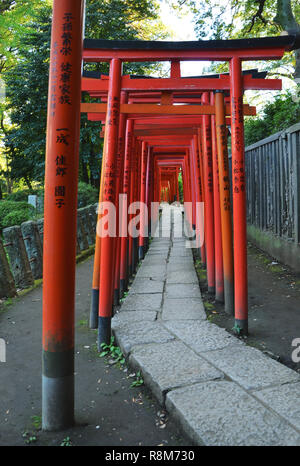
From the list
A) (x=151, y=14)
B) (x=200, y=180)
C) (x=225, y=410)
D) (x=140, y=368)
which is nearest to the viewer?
(x=225, y=410)

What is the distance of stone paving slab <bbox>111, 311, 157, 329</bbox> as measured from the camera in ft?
14.2

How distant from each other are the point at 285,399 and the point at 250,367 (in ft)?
1.76

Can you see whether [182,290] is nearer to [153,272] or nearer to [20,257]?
[153,272]

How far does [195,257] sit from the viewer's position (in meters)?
8.97

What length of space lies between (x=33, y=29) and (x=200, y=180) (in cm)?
1166

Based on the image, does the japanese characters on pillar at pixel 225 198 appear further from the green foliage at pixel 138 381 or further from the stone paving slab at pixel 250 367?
the green foliage at pixel 138 381

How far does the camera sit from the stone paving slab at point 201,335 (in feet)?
11.7

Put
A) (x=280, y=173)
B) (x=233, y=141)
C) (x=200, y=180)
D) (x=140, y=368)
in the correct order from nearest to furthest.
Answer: (x=140, y=368), (x=233, y=141), (x=280, y=173), (x=200, y=180)

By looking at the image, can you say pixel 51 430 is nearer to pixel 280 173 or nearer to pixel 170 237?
pixel 280 173

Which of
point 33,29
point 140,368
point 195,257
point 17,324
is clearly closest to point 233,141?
point 140,368

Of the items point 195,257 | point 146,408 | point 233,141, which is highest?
point 233,141

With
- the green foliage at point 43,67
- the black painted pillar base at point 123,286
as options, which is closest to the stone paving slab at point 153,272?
the black painted pillar base at point 123,286

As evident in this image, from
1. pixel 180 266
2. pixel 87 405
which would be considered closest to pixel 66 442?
pixel 87 405

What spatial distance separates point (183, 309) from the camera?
485 centimetres
